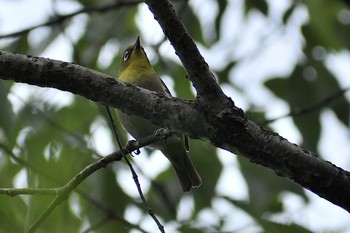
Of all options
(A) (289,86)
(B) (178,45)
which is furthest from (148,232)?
(A) (289,86)

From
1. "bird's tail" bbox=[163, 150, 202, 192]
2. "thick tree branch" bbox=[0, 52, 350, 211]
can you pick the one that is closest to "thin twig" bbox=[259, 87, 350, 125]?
"bird's tail" bbox=[163, 150, 202, 192]

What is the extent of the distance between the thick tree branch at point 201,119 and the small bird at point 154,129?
246cm

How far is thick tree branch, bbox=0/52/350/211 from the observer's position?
9.64 ft

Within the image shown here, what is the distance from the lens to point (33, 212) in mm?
3420

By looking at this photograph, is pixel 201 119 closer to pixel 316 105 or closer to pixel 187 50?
pixel 187 50

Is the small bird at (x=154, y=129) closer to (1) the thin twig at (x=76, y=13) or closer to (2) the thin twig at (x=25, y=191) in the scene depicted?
(1) the thin twig at (x=76, y=13)

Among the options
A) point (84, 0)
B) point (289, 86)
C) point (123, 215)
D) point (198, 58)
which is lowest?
point (198, 58)

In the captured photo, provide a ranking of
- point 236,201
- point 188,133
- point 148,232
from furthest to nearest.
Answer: point 236,201
point 148,232
point 188,133

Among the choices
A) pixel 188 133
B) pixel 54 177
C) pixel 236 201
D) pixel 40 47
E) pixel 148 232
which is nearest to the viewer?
pixel 54 177

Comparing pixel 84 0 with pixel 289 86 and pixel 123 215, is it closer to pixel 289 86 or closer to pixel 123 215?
pixel 289 86

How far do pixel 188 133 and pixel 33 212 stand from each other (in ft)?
2.76

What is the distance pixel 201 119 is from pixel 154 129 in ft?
9.09

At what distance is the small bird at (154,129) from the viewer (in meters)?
5.90

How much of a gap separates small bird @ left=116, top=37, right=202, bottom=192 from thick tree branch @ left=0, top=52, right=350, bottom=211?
8.06ft
